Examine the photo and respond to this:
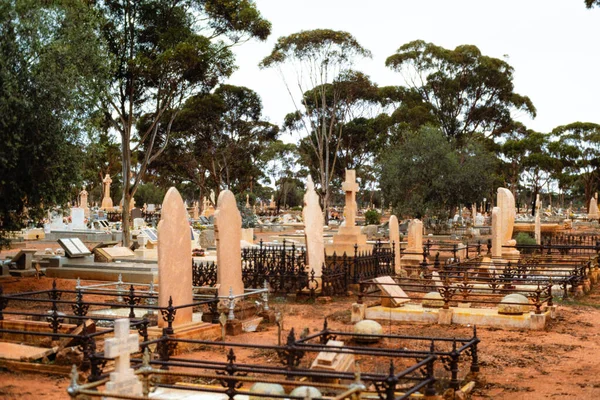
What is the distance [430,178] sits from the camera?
4403 centimetres

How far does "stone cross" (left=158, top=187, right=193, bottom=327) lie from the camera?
12062mm

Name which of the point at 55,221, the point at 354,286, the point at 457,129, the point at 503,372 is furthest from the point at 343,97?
the point at 503,372

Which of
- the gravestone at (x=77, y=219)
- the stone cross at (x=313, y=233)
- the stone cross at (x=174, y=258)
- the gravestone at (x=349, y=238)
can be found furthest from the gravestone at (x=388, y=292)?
the gravestone at (x=77, y=219)

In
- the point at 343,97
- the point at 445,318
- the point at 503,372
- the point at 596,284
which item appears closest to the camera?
the point at 503,372

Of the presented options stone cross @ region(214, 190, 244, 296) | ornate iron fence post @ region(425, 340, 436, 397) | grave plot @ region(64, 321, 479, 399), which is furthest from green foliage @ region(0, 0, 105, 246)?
ornate iron fence post @ region(425, 340, 436, 397)

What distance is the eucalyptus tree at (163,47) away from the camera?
1128 inches

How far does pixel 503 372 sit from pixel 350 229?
14.0 metres

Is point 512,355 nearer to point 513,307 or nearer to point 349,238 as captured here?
point 513,307

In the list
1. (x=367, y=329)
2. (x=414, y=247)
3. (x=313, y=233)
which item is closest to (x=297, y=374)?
(x=367, y=329)

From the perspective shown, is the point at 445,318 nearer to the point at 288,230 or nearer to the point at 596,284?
the point at 596,284

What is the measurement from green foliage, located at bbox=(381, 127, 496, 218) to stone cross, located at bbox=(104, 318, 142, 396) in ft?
124

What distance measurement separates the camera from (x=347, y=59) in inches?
1852

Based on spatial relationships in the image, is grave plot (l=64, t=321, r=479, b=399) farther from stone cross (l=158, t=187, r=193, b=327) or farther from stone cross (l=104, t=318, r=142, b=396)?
stone cross (l=158, t=187, r=193, b=327)

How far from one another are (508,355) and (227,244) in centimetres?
599
